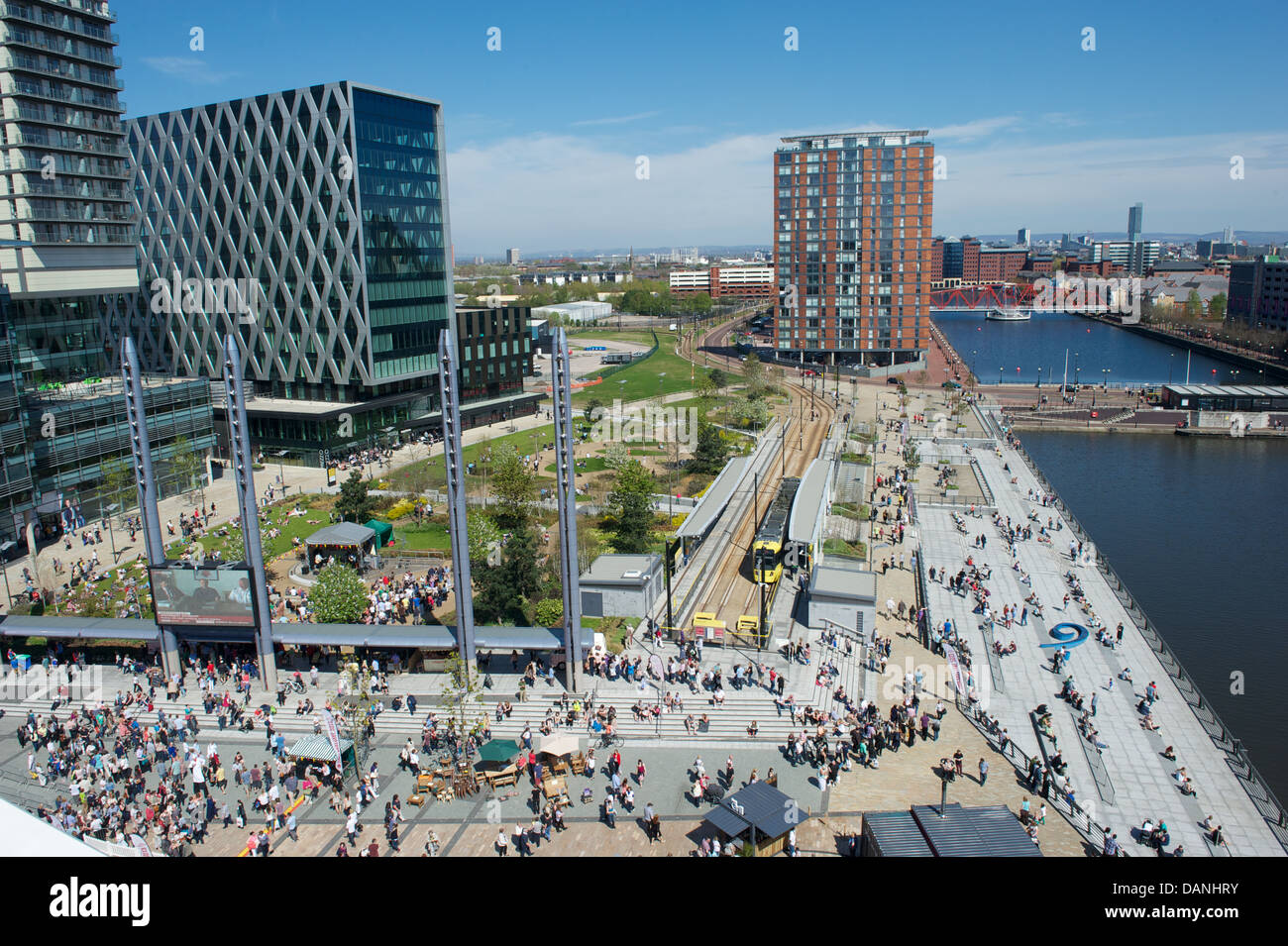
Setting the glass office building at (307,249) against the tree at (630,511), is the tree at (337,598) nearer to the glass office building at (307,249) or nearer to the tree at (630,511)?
the tree at (630,511)

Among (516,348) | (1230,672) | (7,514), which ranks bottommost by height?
(1230,672)

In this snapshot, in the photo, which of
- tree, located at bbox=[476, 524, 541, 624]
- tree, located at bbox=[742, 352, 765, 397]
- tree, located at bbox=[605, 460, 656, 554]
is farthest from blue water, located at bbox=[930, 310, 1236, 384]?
tree, located at bbox=[476, 524, 541, 624]

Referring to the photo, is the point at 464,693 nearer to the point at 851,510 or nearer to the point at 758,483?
the point at 851,510

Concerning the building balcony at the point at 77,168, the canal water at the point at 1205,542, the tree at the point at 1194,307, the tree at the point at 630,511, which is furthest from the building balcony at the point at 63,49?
the tree at the point at 1194,307

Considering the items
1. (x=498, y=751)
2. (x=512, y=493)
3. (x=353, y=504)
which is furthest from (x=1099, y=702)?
(x=353, y=504)

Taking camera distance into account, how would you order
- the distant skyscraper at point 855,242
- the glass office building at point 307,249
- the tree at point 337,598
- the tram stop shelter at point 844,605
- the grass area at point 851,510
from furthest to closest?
the distant skyscraper at point 855,242
the glass office building at point 307,249
the grass area at point 851,510
the tram stop shelter at point 844,605
the tree at point 337,598
